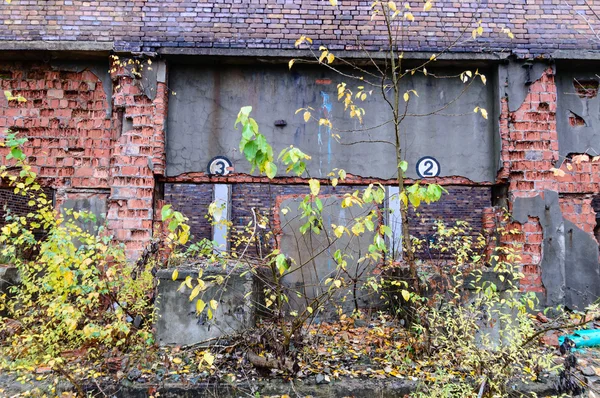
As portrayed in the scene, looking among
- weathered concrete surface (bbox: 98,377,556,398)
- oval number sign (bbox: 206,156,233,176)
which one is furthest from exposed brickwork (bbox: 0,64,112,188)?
weathered concrete surface (bbox: 98,377,556,398)

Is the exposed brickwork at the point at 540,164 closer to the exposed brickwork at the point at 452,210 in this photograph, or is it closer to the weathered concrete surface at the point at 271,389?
the weathered concrete surface at the point at 271,389

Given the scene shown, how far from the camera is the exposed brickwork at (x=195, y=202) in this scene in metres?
11.9

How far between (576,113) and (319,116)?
12.9 feet

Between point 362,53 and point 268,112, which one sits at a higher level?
point 362,53

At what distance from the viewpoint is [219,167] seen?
638 centimetres

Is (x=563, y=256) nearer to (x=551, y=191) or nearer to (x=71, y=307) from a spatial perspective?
(x=551, y=191)

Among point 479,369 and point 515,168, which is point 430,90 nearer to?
point 515,168

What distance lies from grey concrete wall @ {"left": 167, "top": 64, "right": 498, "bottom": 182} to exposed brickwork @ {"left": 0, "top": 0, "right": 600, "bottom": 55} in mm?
483

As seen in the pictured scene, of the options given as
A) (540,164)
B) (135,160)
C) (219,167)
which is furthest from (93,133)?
(540,164)

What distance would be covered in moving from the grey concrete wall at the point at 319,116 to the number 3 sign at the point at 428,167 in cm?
8

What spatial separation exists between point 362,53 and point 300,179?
209cm

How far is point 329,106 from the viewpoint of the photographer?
21.4 ft

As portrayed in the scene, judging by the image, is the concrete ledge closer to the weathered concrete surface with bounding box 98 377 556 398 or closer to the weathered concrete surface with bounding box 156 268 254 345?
the weathered concrete surface with bounding box 156 268 254 345

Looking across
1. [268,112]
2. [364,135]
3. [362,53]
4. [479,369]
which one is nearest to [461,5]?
[362,53]
